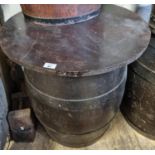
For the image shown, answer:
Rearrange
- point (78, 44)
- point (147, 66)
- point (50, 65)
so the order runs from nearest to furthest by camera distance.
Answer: point (50, 65)
point (78, 44)
point (147, 66)

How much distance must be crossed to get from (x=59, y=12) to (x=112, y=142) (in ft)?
2.79

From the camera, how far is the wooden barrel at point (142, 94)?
1298 millimetres

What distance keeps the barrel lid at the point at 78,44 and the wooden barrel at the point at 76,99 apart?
0.09 metres

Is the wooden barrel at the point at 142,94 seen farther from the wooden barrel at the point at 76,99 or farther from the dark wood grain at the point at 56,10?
the dark wood grain at the point at 56,10

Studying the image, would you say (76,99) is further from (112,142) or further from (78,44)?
(112,142)

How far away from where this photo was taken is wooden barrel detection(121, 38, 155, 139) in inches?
51.1

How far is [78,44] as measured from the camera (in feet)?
3.59

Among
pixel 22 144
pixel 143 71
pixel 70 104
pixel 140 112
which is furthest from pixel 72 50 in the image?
pixel 22 144

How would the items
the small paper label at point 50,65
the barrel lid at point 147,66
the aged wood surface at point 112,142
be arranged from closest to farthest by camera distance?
the small paper label at point 50,65 → the barrel lid at point 147,66 → the aged wood surface at point 112,142

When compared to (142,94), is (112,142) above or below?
below

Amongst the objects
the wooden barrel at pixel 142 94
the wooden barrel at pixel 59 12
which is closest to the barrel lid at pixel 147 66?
the wooden barrel at pixel 142 94

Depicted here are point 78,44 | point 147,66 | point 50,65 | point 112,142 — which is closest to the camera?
point 50,65

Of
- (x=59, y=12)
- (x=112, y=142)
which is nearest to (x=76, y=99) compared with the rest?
(x=59, y=12)

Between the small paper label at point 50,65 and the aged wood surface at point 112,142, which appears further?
the aged wood surface at point 112,142
